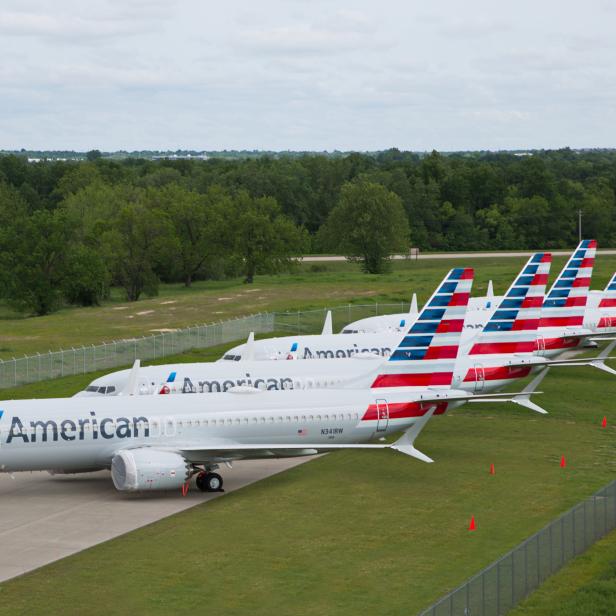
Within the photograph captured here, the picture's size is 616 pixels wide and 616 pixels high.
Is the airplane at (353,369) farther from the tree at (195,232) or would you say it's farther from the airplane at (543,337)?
the tree at (195,232)

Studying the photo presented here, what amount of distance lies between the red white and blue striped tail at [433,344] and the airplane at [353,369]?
102 inches

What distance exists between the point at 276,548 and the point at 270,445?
30.5ft

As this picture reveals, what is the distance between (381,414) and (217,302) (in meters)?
77.0

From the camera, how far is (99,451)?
4734cm

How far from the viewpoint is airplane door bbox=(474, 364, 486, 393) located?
205 feet

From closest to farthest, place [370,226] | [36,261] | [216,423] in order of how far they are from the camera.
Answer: [216,423] < [36,261] < [370,226]

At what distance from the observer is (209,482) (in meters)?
48.5

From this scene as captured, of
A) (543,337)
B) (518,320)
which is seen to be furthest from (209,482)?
(543,337)

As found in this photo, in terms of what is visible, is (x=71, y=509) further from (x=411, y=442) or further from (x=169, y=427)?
(x=411, y=442)

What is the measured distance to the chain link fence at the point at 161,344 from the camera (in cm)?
7969

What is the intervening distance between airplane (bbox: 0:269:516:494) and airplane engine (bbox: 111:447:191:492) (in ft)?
0.13

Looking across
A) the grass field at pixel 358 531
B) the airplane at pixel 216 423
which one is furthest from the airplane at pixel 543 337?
the airplane at pixel 216 423

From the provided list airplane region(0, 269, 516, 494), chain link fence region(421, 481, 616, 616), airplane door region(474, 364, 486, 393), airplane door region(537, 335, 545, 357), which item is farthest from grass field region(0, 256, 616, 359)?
chain link fence region(421, 481, 616, 616)

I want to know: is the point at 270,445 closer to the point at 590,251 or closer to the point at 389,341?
the point at 389,341
